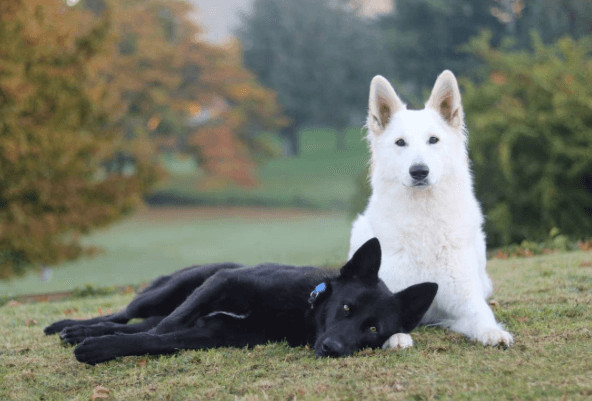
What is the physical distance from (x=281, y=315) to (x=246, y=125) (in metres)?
30.2

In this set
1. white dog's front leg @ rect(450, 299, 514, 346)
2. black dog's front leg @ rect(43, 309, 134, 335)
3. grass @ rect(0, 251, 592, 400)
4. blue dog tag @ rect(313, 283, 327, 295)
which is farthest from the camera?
black dog's front leg @ rect(43, 309, 134, 335)

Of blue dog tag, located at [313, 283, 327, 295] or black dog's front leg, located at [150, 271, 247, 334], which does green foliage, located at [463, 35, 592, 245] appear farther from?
black dog's front leg, located at [150, 271, 247, 334]

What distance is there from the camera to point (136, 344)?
3.78m

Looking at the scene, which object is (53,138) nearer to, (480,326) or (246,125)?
(480,326)

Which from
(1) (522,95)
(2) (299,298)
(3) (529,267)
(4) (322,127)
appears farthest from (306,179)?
(2) (299,298)

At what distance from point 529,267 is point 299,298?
366 cm

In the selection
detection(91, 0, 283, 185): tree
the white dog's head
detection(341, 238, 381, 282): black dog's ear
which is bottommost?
detection(341, 238, 381, 282): black dog's ear

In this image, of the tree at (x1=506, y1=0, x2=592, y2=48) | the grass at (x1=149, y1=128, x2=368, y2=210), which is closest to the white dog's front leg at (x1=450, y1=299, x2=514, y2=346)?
the grass at (x1=149, y1=128, x2=368, y2=210)

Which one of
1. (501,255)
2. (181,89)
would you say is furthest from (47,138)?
(181,89)

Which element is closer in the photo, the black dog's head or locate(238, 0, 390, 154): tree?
the black dog's head

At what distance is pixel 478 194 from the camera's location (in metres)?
12.3

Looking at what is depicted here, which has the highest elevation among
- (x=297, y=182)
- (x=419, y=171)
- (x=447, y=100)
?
(x=447, y=100)

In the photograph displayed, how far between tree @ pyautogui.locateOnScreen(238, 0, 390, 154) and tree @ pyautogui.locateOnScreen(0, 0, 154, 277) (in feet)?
88.3

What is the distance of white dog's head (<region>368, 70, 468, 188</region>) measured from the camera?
4117 millimetres
